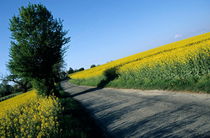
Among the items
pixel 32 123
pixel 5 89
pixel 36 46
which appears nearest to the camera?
pixel 32 123

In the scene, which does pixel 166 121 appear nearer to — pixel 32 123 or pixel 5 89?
pixel 32 123

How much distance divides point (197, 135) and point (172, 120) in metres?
1.20

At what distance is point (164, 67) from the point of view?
10.7m

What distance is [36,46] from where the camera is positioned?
56.6 ft

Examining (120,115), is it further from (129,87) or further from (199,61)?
(129,87)

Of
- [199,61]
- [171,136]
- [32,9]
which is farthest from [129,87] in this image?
[32,9]

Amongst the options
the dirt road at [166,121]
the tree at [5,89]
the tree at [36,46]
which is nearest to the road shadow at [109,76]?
the tree at [36,46]

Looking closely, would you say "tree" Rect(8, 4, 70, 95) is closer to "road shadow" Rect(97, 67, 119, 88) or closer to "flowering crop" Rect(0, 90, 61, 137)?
"road shadow" Rect(97, 67, 119, 88)

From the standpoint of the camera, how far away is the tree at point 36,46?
16656 millimetres

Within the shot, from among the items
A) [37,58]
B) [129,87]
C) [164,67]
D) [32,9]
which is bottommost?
[129,87]

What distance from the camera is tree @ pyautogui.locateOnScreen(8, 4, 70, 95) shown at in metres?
16.7

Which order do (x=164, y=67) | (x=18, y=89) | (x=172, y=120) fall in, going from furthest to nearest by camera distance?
(x=18, y=89) < (x=164, y=67) < (x=172, y=120)

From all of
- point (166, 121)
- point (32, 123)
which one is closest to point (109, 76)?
point (32, 123)

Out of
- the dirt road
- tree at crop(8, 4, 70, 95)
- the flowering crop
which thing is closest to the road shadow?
tree at crop(8, 4, 70, 95)
